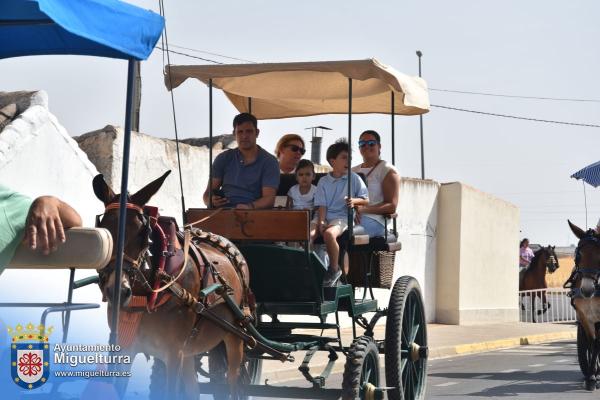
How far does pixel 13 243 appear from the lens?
4.30 metres

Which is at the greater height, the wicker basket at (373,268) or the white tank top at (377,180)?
the white tank top at (377,180)

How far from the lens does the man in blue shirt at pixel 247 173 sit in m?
8.98

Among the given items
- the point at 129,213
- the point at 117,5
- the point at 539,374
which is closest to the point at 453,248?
the point at 539,374

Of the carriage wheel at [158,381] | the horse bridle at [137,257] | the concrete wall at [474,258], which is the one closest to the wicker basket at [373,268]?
the carriage wheel at [158,381]

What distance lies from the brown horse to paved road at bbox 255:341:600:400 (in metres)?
4.78

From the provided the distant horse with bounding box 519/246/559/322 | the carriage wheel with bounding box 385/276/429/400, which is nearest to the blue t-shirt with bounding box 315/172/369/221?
the carriage wheel with bounding box 385/276/429/400

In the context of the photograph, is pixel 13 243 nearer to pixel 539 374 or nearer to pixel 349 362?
pixel 349 362

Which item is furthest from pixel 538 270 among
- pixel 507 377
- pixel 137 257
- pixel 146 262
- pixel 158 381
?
pixel 137 257

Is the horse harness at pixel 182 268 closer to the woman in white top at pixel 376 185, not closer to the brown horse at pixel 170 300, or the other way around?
the brown horse at pixel 170 300

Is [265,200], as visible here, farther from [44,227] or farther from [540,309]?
[540,309]

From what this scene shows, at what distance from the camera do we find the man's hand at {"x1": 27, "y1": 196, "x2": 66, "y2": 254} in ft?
14.0

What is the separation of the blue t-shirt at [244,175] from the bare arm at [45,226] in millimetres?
4677

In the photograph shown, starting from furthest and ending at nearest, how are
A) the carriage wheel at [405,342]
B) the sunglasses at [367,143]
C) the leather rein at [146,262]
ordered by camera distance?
1. the sunglasses at [367,143]
2. the carriage wheel at [405,342]
3. the leather rein at [146,262]

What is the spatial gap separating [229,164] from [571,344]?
14.4 meters
